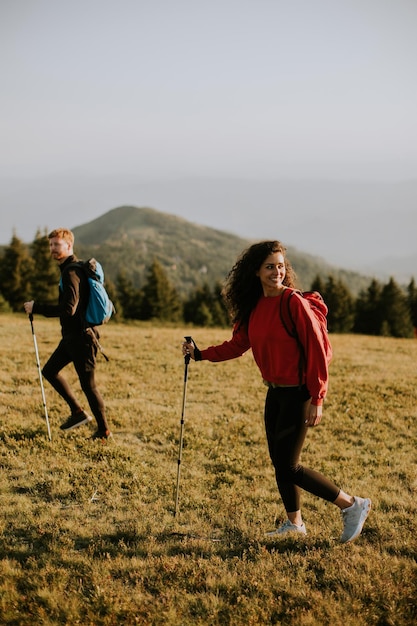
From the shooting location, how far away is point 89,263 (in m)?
8.26

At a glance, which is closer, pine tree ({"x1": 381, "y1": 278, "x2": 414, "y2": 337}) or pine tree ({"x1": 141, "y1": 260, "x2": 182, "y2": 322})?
pine tree ({"x1": 381, "y1": 278, "x2": 414, "y2": 337})

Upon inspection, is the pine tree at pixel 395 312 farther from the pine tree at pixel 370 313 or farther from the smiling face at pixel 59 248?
the smiling face at pixel 59 248

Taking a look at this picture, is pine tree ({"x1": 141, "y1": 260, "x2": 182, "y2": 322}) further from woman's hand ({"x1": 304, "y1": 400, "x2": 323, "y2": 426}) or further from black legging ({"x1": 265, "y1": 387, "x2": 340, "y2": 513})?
woman's hand ({"x1": 304, "y1": 400, "x2": 323, "y2": 426})

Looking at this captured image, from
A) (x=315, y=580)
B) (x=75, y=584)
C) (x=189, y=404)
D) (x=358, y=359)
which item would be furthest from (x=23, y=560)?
(x=358, y=359)

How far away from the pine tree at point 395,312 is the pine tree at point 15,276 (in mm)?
54028

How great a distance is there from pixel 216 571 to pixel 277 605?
0.84 meters

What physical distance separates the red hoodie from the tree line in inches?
2520

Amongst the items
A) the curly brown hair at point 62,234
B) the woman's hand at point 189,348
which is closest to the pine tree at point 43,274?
the curly brown hair at point 62,234

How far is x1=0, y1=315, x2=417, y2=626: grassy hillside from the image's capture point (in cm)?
471

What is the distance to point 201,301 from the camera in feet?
275

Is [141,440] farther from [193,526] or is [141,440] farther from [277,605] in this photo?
[277,605]

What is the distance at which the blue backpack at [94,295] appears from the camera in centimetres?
823

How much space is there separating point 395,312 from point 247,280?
245 feet

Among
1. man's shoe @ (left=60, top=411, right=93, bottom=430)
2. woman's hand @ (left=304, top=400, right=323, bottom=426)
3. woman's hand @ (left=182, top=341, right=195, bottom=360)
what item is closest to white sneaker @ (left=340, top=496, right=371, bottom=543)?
woman's hand @ (left=304, top=400, right=323, bottom=426)
